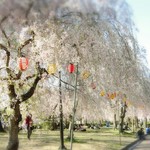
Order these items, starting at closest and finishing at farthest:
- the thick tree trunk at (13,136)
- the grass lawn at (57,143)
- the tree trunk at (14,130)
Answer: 1. the thick tree trunk at (13,136)
2. the tree trunk at (14,130)
3. the grass lawn at (57,143)

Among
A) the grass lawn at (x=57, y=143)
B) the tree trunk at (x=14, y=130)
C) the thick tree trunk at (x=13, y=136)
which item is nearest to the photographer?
the thick tree trunk at (x=13, y=136)

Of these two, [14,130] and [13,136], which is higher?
[14,130]

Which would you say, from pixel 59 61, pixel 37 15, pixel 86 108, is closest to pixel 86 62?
pixel 59 61

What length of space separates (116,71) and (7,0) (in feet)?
24.5

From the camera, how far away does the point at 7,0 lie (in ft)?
43.6

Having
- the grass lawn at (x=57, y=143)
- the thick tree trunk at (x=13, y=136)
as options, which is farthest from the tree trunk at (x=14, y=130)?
the grass lawn at (x=57, y=143)

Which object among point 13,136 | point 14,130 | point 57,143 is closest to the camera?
point 13,136

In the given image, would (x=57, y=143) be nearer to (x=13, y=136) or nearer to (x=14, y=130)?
(x=14, y=130)

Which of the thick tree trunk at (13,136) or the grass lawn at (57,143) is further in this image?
the grass lawn at (57,143)

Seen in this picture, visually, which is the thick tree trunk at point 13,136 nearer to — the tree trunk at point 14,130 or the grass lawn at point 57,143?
the tree trunk at point 14,130

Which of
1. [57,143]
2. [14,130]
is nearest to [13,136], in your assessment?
[14,130]

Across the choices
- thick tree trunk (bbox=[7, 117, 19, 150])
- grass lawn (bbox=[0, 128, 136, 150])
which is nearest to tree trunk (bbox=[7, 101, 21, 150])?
A: thick tree trunk (bbox=[7, 117, 19, 150])

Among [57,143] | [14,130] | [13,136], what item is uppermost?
[14,130]

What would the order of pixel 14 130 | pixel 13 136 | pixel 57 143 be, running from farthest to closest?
pixel 57 143 → pixel 14 130 → pixel 13 136
